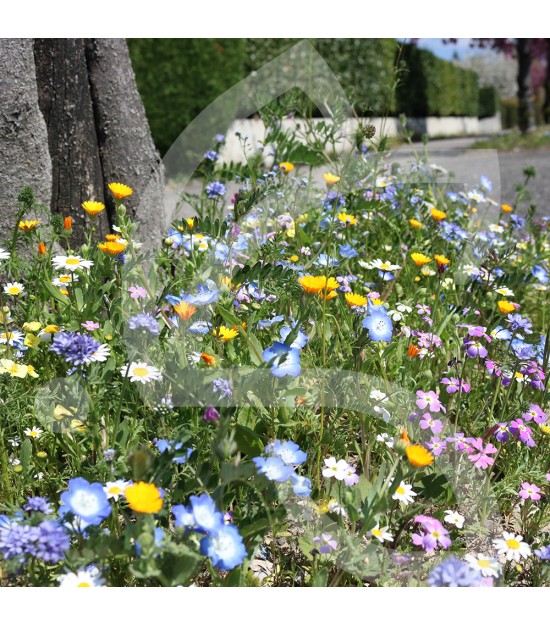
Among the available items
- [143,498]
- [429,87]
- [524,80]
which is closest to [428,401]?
[143,498]

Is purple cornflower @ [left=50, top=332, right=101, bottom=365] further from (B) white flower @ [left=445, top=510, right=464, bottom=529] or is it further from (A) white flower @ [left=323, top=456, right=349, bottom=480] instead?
(B) white flower @ [left=445, top=510, right=464, bottom=529]

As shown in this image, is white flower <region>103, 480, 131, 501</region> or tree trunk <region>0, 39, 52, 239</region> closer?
white flower <region>103, 480, 131, 501</region>

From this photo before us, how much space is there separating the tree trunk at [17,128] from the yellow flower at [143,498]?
59.9 inches

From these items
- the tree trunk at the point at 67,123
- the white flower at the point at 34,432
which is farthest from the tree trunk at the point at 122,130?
the white flower at the point at 34,432

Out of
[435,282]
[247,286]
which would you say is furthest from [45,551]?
[435,282]

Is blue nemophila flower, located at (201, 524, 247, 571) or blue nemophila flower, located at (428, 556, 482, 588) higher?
blue nemophila flower, located at (201, 524, 247, 571)

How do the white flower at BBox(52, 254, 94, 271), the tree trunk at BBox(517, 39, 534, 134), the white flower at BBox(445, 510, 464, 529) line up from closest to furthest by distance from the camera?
the white flower at BBox(445, 510, 464, 529) → the white flower at BBox(52, 254, 94, 271) → the tree trunk at BBox(517, 39, 534, 134)

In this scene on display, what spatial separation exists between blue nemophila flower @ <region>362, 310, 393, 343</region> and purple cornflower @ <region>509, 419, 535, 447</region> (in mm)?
420

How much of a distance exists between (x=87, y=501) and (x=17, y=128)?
1.61 m

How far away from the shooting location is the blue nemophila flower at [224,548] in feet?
3.70

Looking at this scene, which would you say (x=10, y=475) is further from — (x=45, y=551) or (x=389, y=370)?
(x=389, y=370)

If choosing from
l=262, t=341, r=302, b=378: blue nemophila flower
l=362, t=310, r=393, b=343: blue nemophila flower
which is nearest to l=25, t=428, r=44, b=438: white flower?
l=262, t=341, r=302, b=378: blue nemophila flower

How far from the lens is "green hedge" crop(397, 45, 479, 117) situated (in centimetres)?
1656

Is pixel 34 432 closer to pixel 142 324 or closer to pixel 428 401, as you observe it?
pixel 142 324
